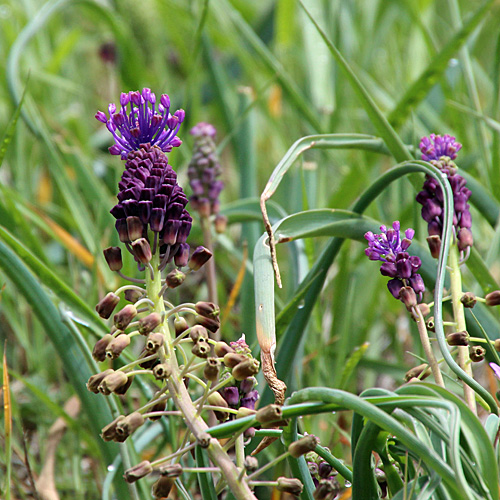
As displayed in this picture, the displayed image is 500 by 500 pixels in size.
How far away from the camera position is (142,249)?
846 millimetres

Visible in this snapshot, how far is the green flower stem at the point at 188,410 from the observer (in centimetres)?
77

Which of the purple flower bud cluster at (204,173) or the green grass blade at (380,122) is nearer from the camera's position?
the green grass blade at (380,122)

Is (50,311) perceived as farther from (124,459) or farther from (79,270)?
(79,270)

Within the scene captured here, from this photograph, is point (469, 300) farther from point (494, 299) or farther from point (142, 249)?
point (142, 249)

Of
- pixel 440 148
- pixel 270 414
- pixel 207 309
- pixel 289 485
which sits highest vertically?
pixel 440 148

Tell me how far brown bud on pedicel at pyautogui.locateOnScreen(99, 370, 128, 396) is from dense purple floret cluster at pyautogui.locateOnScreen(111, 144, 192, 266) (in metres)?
0.19

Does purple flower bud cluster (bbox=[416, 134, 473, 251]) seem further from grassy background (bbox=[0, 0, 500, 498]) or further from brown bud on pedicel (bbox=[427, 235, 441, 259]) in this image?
grassy background (bbox=[0, 0, 500, 498])

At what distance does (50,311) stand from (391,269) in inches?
25.5

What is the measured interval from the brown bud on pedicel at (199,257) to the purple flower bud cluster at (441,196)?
0.41m

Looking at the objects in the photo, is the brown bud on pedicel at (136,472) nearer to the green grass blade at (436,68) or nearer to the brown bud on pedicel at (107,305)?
the brown bud on pedicel at (107,305)

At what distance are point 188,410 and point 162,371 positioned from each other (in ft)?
0.24

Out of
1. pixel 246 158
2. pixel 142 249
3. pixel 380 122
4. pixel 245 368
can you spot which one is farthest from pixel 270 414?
pixel 246 158

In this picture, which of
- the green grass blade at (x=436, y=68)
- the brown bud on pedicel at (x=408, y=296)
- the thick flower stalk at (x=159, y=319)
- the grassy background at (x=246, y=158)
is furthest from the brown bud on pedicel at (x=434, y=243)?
the green grass blade at (x=436, y=68)

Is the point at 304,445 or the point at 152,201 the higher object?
the point at 152,201
